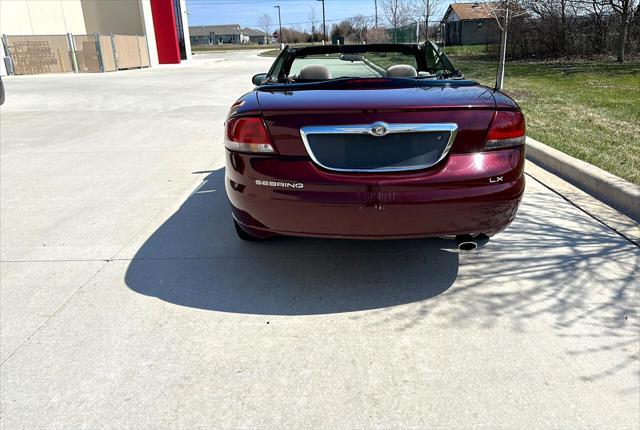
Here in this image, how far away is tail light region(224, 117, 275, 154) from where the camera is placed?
2.90 meters

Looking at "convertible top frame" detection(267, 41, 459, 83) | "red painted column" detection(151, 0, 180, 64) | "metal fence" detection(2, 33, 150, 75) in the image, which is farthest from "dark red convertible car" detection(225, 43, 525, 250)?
"red painted column" detection(151, 0, 180, 64)

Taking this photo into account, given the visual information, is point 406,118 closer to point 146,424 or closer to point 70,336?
point 146,424

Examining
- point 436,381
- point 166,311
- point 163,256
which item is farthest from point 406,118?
point 163,256

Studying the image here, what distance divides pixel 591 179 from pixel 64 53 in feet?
112

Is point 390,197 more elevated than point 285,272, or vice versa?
point 390,197

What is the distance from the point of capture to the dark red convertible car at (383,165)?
2.76 metres

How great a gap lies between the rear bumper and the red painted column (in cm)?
4124

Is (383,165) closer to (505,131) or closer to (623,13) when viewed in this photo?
(505,131)

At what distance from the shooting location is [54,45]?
3167 cm

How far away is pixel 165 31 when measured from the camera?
40.5 m

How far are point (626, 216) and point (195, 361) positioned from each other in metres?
3.65

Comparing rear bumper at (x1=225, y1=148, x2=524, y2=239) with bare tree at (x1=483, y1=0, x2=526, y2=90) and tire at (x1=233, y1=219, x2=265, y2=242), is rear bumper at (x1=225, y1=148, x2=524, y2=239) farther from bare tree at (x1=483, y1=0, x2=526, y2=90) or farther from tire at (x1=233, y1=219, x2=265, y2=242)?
bare tree at (x1=483, y1=0, x2=526, y2=90)

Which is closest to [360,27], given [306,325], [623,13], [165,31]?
[165,31]

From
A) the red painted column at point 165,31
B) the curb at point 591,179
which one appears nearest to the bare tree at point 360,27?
the red painted column at point 165,31
